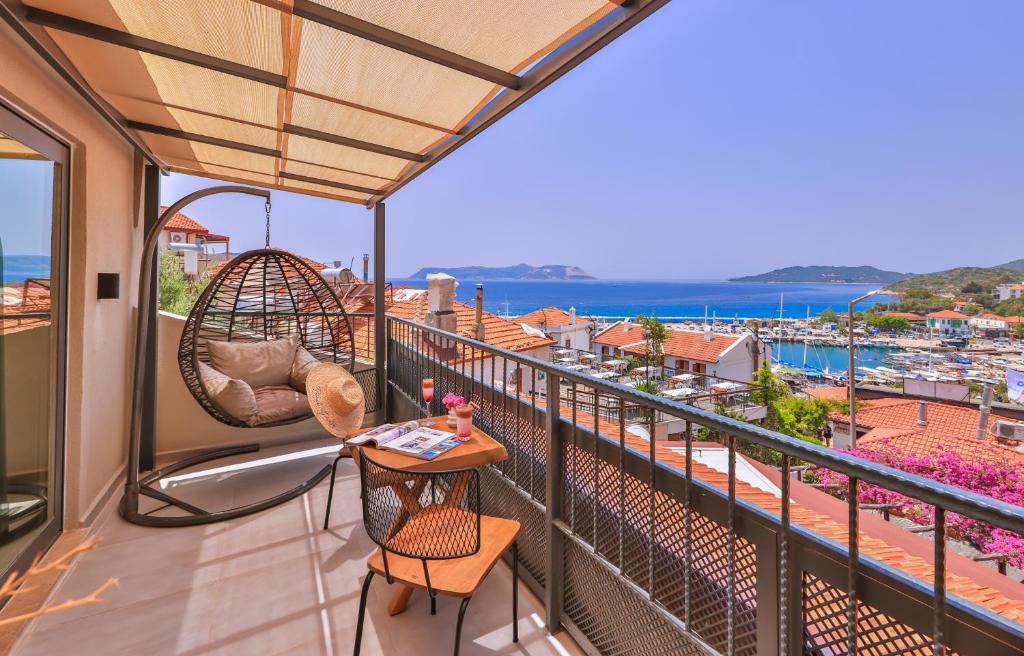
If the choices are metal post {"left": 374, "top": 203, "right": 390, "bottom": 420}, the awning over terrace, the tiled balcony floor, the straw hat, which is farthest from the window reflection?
metal post {"left": 374, "top": 203, "right": 390, "bottom": 420}

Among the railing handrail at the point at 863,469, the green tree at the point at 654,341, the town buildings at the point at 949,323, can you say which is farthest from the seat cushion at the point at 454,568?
the town buildings at the point at 949,323

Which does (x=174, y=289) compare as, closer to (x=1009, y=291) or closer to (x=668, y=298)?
(x=1009, y=291)

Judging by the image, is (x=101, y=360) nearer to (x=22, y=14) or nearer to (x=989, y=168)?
(x=22, y=14)

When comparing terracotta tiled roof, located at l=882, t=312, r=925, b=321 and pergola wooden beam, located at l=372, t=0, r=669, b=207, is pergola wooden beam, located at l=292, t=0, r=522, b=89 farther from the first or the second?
terracotta tiled roof, located at l=882, t=312, r=925, b=321

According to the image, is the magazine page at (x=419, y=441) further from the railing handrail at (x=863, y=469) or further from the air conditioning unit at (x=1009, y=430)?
the air conditioning unit at (x=1009, y=430)

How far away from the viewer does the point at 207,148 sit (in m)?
3.43

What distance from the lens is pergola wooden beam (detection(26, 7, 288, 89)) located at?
1.75m

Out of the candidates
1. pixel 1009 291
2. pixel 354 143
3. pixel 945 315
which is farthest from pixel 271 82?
pixel 945 315

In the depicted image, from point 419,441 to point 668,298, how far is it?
96166 millimetres

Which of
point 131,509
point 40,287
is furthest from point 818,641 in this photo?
point 131,509

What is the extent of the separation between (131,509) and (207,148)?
251 cm

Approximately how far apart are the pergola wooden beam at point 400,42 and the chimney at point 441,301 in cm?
546

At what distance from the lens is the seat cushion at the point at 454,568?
5.36 feet

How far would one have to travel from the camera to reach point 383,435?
2352 millimetres
